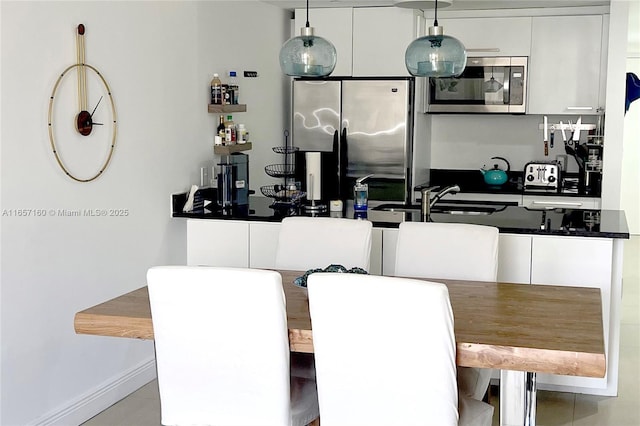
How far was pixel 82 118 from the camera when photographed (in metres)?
3.74

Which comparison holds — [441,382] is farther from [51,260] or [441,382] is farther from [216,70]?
[216,70]

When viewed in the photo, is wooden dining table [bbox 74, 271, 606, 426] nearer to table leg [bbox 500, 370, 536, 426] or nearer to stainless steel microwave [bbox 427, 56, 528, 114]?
table leg [bbox 500, 370, 536, 426]

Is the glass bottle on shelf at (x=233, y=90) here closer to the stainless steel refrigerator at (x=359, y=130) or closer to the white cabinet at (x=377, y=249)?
the stainless steel refrigerator at (x=359, y=130)

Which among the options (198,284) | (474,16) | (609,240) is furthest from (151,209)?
(474,16)

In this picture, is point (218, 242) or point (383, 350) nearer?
point (383, 350)

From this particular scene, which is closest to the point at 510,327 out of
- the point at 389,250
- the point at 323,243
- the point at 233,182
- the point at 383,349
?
the point at 383,349

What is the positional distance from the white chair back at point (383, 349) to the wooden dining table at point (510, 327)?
0.11 meters

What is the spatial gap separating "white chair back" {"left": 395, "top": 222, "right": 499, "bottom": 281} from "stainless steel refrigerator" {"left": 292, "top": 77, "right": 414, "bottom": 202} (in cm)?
217

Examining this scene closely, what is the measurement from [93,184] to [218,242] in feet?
2.73

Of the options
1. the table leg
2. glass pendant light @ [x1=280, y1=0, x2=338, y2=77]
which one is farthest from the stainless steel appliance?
the table leg

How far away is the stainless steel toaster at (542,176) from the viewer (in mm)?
6078

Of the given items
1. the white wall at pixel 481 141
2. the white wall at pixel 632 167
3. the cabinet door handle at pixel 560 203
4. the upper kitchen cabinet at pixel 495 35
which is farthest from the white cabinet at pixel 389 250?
the white wall at pixel 632 167

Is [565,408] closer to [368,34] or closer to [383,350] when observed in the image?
[383,350]

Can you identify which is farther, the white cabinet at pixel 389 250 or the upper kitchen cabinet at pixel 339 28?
the upper kitchen cabinet at pixel 339 28
